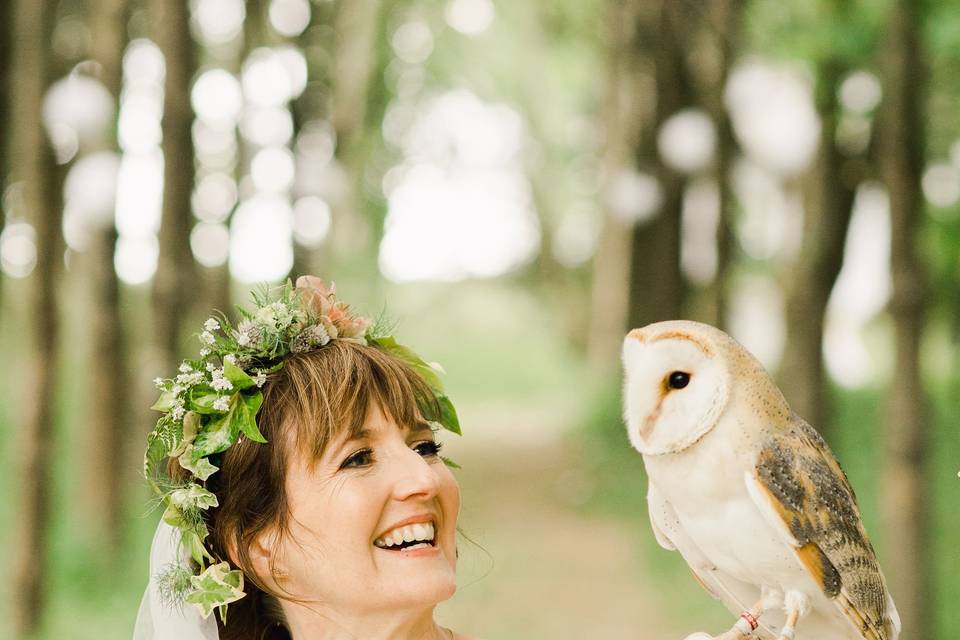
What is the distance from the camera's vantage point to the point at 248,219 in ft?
39.6

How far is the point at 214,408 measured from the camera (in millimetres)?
2252

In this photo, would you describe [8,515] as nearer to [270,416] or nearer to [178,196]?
[178,196]

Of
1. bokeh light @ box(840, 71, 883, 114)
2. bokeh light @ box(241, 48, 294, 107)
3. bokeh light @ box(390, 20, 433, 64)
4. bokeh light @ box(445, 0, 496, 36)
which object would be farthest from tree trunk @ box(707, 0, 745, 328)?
bokeh light @ box(445, 0, 496, 36)

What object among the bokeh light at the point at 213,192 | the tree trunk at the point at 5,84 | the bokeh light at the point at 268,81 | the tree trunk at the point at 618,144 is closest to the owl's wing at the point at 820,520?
the tree trunk at the point at 5,84

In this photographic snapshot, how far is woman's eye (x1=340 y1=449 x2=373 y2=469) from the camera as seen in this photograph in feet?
7.25

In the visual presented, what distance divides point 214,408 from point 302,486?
239mm

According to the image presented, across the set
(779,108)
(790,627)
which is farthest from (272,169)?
(790,627)

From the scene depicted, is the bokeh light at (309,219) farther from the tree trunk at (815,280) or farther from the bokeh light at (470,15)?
the bokeh light at (470,15)

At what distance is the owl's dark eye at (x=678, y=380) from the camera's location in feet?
5.36

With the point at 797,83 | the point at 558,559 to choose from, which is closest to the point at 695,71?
the point at 797,83

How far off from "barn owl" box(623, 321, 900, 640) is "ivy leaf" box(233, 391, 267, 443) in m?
0.83

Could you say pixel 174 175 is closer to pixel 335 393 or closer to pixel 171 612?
pixel 171 612

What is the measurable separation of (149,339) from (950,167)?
6677mm

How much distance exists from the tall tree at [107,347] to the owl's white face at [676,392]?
6858 mm
